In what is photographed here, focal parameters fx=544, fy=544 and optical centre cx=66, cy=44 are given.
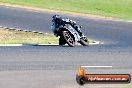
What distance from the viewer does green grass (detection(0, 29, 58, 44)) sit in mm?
24475

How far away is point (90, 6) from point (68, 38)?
15.7 metres

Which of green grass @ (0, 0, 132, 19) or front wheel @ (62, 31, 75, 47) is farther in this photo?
green grass @ (0, 0, 132, 19)

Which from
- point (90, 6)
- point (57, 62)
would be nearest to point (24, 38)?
point (57, 62)

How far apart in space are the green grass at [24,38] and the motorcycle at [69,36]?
3.71 ft

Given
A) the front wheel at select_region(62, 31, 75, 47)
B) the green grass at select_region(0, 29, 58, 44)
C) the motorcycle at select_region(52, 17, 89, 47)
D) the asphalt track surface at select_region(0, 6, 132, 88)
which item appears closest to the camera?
the asphalt track surface at select_region(0, 6, 132, 88)

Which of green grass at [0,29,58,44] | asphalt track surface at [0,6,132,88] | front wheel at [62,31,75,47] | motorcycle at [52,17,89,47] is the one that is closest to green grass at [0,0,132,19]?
asphalt track surface at [0,6,132,88]

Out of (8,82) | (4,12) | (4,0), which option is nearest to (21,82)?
(8,82)

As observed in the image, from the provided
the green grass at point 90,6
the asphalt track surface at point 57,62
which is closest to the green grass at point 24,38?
the asphalt track surface at point 57,62

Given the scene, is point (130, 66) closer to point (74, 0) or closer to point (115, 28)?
point (115, 28)

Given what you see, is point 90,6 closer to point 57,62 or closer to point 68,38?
point 68,38

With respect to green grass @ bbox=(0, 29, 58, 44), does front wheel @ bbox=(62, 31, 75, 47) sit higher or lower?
higher

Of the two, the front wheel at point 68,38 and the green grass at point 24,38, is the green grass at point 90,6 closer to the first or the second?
the green grass at point 24,38

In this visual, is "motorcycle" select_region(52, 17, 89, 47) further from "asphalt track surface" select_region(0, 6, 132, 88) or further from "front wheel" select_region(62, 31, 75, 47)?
"asphalt track surface" select_region(0, 6, 132, 88)

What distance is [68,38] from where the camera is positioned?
23.7 meters
